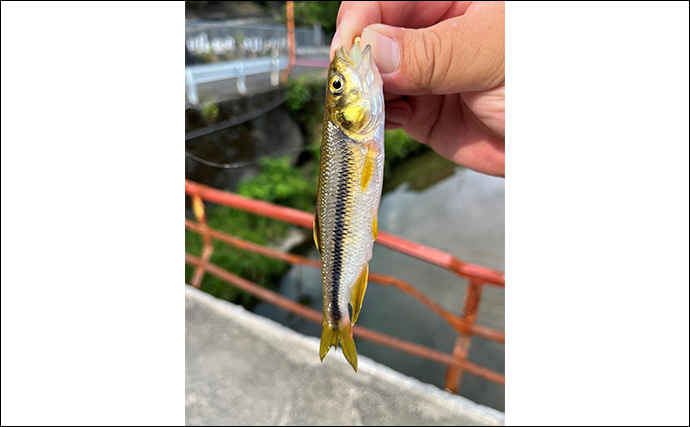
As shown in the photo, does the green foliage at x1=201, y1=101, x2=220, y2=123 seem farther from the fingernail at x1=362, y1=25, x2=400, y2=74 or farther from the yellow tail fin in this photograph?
the yellow tail fin

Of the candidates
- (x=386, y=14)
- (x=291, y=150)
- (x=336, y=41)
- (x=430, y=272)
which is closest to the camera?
(x=336, y=41)

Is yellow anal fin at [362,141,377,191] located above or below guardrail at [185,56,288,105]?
below

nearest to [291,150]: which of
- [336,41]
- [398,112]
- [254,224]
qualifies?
[398,112]

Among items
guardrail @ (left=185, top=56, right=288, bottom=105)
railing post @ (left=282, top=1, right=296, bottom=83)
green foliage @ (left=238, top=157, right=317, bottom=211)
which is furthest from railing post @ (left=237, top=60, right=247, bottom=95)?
green foliage @ (left=238, top=157, right=317, bottom=211)

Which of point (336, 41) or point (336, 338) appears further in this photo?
point (336, 41)

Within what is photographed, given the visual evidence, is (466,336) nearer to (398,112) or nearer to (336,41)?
(398,112)

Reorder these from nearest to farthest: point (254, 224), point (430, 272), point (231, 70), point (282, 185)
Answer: point (231, 70), point (282, 185), point (254, 224), point (430, 272)

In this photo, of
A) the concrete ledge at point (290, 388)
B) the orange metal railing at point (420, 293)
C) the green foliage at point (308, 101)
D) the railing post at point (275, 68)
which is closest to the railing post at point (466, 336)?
the orange metal railing at point (420, 293)
